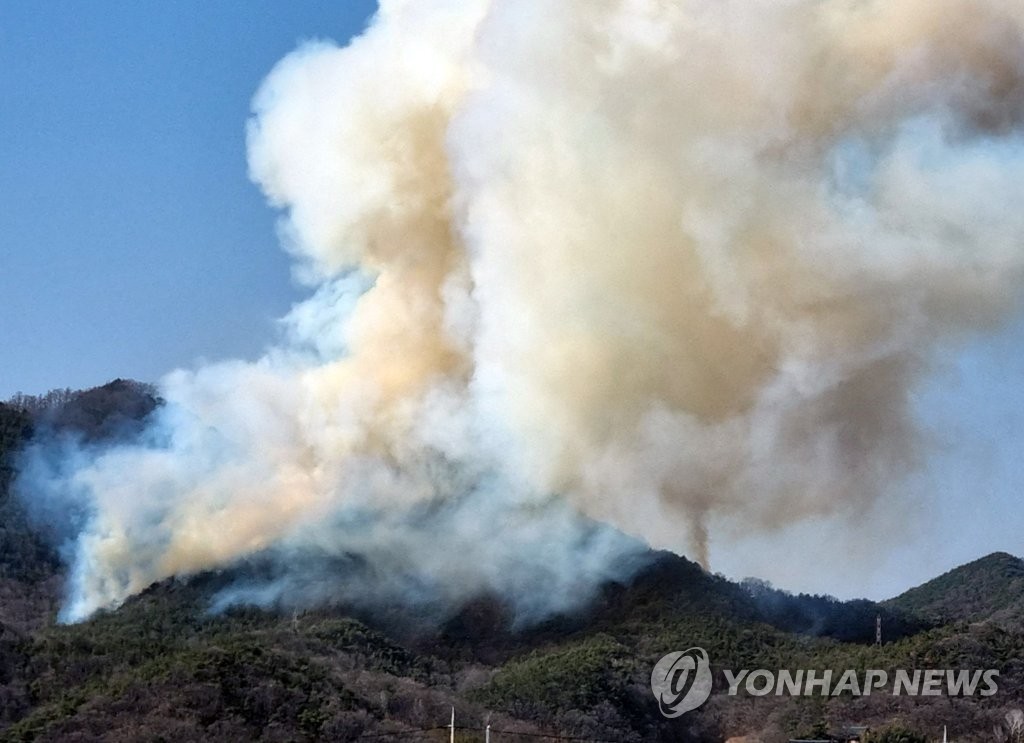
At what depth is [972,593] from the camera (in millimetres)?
166000

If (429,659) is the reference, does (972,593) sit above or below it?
above

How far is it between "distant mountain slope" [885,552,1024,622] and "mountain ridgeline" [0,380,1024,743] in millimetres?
18841

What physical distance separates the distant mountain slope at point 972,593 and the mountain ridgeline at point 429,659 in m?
18.8

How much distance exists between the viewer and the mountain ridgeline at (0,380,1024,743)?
232ft

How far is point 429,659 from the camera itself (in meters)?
100

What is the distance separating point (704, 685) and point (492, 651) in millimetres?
17013

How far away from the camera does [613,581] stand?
116562 mm

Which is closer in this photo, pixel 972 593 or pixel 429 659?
pixel 429 659

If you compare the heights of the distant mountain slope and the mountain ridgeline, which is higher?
the distant mountain slope

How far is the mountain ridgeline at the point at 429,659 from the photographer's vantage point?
232ft

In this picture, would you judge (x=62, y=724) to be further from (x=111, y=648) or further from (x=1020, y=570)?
(x=1020, y=570)

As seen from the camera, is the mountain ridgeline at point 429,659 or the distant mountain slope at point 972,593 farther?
the distant mountain slope at point 972,593

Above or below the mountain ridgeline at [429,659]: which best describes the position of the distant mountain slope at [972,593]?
above

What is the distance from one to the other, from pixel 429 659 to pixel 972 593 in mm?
86106
